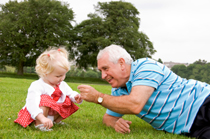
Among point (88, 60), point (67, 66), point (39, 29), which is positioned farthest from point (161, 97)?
point (88, 60)

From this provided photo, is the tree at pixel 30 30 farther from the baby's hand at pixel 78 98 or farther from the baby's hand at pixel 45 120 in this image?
the baby's hand at pixel 45 120

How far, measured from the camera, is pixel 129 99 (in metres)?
2.80

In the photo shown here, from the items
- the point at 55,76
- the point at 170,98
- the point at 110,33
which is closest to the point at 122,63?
the point at 170,98

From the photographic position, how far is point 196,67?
7631 centimetres

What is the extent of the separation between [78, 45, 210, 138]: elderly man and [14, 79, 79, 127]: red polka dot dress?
2.15 ft

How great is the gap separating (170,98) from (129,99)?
0.71m

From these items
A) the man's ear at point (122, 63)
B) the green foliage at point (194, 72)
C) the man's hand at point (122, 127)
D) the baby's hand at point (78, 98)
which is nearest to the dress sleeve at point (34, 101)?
the baby's hand at point (78, 98)

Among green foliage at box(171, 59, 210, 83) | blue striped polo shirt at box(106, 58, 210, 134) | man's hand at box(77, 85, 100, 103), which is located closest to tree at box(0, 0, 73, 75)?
man's hand at box(77, 85, 100, 103)

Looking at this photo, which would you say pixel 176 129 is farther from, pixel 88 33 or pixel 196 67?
pixel 196 67

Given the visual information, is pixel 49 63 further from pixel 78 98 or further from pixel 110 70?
pixel 110 70

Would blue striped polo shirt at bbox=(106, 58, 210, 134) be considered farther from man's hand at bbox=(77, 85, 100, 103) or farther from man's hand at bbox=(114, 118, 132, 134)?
man's hand at bbox=(77, 85, 100, 103)

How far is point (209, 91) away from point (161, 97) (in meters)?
0.72

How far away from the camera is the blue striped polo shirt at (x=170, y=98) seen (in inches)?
120

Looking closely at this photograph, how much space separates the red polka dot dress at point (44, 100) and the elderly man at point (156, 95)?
0.66 metres
